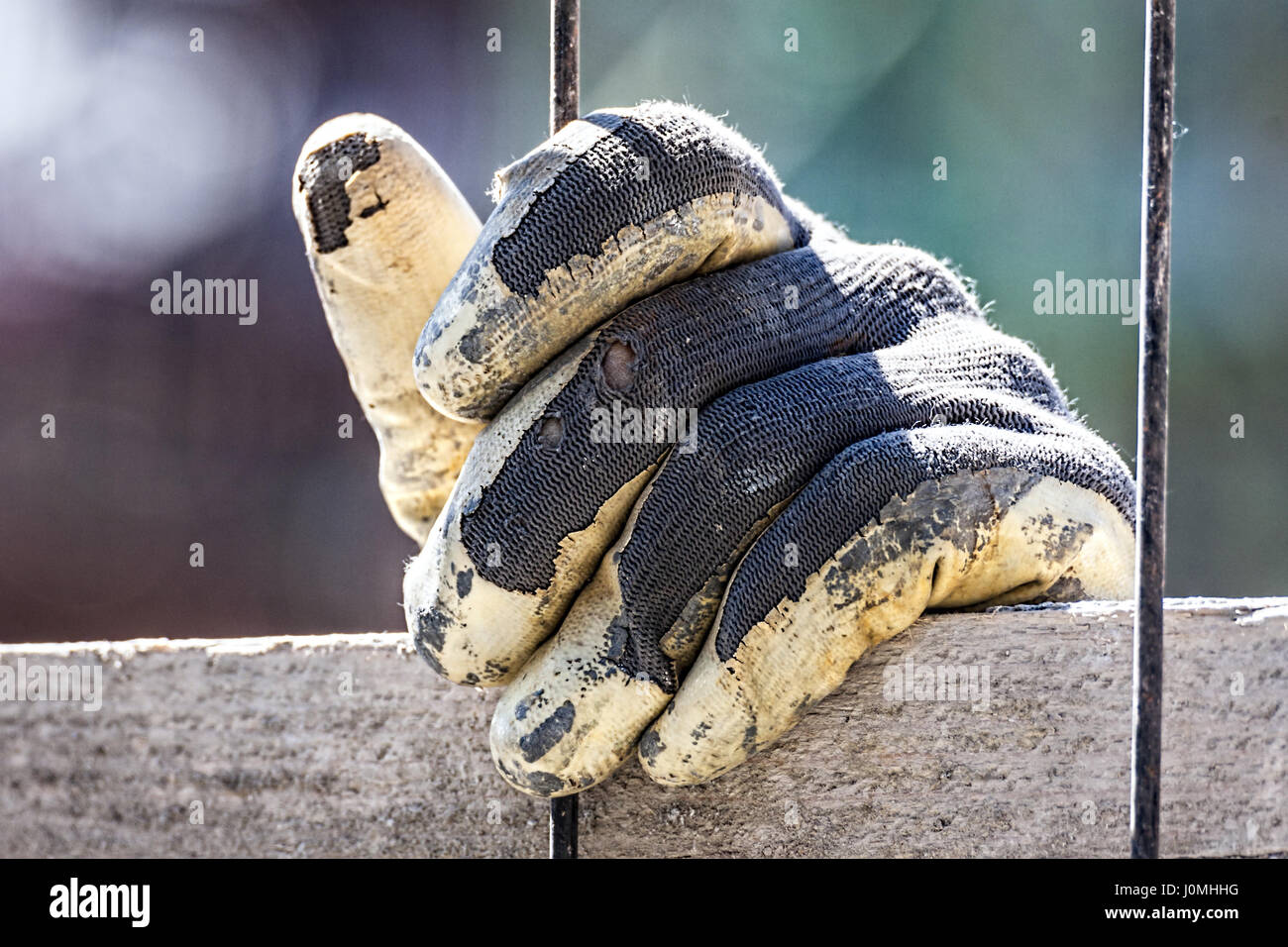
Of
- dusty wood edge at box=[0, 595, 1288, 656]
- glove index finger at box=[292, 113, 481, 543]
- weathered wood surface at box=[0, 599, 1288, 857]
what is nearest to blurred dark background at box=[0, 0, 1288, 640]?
glove index finger at box=[292, 113, 481, 543]

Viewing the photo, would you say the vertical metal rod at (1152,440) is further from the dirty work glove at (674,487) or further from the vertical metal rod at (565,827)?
the vertical metal rod at (565,827)

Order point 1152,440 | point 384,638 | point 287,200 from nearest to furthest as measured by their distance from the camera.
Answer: point 1152,440 < point 384,638 < point 287,200

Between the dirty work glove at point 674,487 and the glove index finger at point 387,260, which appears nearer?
the dirty work glove at point 674,487

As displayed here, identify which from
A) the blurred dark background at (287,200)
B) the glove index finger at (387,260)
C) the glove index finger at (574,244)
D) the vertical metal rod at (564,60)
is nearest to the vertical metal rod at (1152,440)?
the glove index finger at (574,244)

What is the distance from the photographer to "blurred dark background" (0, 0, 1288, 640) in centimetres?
353

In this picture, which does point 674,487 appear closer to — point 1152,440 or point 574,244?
point 574,244

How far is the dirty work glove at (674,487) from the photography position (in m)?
0.78

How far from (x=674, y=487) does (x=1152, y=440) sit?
30 centimetres

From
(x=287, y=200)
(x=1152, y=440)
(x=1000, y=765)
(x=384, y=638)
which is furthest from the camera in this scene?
(x=287, y=200)

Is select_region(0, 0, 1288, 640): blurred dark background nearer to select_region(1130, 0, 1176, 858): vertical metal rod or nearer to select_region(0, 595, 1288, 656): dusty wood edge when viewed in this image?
select_region(0, 595, 1288, 656): dusty wood edge

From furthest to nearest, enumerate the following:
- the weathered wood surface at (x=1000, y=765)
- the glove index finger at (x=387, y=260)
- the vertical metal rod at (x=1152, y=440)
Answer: the glove index finger at (x=387, y=260) < the weathered wood surface at (x=1000, y=765) < the vertical metal rod at (x=1152, y=440)

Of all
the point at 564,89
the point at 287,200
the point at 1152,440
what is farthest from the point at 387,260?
the point at 287,200

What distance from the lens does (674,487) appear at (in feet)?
2.63
